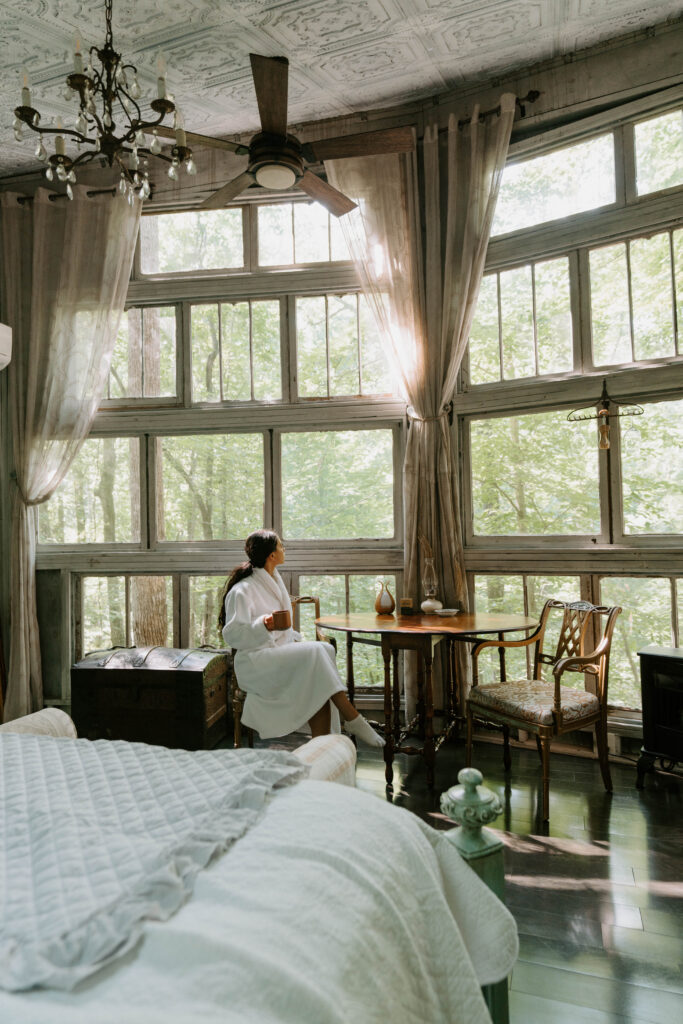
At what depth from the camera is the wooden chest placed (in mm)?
3713

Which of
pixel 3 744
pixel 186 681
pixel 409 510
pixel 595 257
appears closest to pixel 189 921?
pixel 3 744

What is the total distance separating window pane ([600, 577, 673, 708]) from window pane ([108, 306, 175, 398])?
3.17m

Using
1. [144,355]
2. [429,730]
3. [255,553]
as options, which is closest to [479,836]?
[429,730]

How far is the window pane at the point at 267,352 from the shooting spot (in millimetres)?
4438

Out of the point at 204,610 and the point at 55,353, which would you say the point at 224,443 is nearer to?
the point at 204,610

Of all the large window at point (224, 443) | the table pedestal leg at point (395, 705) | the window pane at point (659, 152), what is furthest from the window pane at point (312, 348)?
the window pane at point (659, 152)

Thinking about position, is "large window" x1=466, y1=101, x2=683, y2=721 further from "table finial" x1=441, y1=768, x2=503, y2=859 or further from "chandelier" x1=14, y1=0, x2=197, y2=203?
"table finial" x1=441, y1=768, x2=503, y2=859

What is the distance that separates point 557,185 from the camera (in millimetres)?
3844

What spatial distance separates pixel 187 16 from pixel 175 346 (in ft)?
6.19

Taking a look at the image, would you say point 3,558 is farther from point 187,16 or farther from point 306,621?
point 187,16

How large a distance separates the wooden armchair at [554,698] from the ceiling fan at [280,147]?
7.98ft

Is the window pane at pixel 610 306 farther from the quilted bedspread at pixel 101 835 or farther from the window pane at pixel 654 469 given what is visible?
the quilted bedspread at pixel 101 835

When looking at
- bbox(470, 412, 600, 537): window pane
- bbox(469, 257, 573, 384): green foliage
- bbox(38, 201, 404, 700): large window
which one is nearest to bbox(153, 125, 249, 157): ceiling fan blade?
bbox(38, 201, 404, 700): large window

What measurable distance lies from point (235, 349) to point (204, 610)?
1.81 meters
